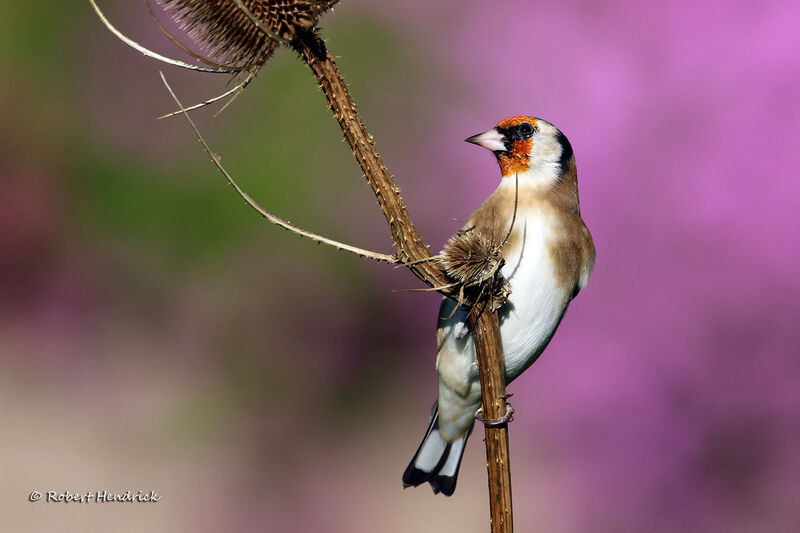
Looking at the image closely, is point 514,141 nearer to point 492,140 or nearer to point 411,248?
point 492,140

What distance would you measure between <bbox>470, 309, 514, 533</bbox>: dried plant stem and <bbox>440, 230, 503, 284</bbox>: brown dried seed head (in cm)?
6

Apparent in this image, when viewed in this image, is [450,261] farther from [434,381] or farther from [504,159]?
[434,381]

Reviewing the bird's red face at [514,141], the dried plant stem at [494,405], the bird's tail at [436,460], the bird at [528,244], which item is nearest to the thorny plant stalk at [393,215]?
the dried plant stem at [494,405]

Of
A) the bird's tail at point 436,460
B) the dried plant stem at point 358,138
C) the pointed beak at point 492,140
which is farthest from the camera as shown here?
the bird's tail at point 436,460

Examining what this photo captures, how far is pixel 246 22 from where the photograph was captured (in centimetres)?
106

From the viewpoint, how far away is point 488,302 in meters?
1.07

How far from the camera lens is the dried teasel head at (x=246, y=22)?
99cm

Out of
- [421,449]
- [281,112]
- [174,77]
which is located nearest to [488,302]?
[421,449]

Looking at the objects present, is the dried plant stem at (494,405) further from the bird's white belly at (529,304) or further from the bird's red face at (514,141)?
the bird's red face at (514,141)

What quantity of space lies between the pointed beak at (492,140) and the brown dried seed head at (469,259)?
1.29ft

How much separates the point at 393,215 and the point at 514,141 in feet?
1.80

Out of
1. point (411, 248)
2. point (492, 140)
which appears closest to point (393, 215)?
point (411, 248)

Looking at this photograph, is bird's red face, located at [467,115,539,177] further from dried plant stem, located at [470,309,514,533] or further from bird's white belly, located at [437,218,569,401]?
dried plant stem, located at [470,309,514,533]

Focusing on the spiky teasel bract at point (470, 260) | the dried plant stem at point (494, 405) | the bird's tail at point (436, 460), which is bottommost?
the dried plant stem at point (494, 405)
